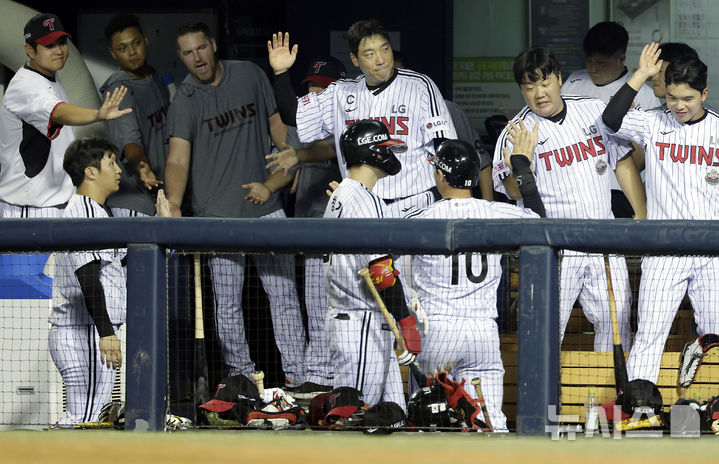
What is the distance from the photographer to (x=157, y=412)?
346 cm

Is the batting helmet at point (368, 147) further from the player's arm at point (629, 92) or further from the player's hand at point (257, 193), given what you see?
the player's hand at point (257, 193)

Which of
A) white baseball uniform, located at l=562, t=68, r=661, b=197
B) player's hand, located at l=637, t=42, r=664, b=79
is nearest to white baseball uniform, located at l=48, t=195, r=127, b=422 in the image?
player's hand, located at l=637, t=42, r=664, b=79

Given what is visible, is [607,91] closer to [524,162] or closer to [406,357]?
[524,162]

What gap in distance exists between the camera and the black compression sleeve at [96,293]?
3992 mm

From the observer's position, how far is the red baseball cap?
5.08 m

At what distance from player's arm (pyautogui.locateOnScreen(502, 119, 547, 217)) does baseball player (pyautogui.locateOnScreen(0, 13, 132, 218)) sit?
2.05 meters

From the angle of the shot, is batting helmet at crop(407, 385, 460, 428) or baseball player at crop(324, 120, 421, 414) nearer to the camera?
batting helmet at crop(407, 385, 460, 428)

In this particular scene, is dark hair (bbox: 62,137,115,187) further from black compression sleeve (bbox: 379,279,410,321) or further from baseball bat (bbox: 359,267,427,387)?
black compression sleeve (bbox: 379,279,410,321)

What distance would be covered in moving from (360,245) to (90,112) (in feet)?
6.43

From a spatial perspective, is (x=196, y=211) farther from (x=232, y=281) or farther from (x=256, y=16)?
(x=256, y=16)

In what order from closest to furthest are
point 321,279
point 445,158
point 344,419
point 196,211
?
point 344,419
point 445,158
point 321,279
point 196,211

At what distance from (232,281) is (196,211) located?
2.03 feet

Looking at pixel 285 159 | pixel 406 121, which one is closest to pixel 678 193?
pixel 406 121

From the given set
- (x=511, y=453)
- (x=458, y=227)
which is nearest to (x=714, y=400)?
(x=511, y=453)
